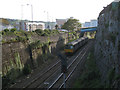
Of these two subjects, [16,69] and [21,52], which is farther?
[21,52]

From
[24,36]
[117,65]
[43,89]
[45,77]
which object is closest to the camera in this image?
[117,65]

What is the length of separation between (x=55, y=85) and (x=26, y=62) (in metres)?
7.49

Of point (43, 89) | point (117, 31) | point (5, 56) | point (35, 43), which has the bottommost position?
point (43, 89)

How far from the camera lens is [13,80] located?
1477cm

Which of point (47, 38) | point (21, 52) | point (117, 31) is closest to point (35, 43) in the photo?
point (21, 52)

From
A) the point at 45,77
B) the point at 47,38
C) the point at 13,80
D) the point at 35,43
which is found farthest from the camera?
the point at 47,38

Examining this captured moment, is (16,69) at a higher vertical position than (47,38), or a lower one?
lower

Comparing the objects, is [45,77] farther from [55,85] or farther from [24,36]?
[24,36]

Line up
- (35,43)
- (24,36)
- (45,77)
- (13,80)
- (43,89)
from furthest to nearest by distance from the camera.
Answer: (35,43) < (24,36) < (45,77) < (13,80) < (43,89)

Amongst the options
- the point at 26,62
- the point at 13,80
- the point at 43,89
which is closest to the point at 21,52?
the point at 26,62

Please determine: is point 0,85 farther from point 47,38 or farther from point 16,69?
point 47,38

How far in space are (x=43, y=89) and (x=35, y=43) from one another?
10.3m

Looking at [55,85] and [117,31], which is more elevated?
[117,31]

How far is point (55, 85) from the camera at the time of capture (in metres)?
13.5
